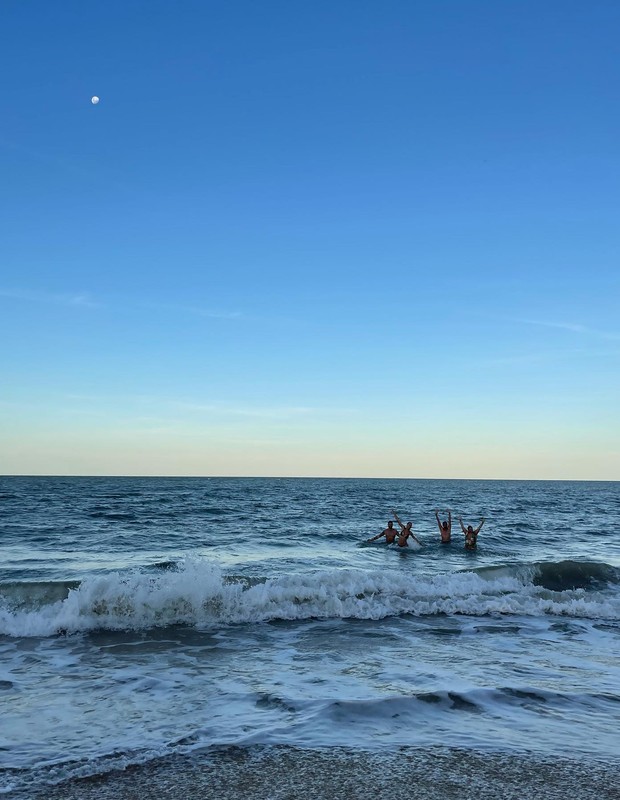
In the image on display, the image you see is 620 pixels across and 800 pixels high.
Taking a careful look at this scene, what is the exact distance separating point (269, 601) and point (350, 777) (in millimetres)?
7866

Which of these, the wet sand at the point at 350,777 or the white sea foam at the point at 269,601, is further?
the white sea foam at the point at 269,601

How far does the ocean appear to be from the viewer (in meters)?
4.95

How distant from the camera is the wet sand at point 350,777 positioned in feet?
14.9

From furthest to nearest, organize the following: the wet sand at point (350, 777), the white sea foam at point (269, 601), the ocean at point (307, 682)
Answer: the white sea foam at point (269, 601) → the ocean at point (307, 682) → the wet sand at point (350, 777)

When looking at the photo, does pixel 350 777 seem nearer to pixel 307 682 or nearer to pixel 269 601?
pixel 307 682

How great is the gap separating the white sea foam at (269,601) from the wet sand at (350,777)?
646 cm

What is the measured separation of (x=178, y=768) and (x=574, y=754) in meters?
3.44

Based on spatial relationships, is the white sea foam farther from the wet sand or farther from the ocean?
the wet sand

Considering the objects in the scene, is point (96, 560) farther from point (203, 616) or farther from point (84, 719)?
point (84, 719)

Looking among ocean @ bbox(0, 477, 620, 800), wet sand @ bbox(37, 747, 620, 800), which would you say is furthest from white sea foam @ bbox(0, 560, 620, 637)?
wet sand @ bbox(37, 747, 620, 800)

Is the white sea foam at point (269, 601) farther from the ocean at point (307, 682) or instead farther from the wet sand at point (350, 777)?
the wet sand at point (350, 777)

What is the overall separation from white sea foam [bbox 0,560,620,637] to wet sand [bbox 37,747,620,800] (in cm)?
646

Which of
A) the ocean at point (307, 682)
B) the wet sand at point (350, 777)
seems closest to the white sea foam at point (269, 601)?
the ocean at point (307, 682)

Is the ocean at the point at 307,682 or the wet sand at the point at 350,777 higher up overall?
the wet sand at the point at 350,777
